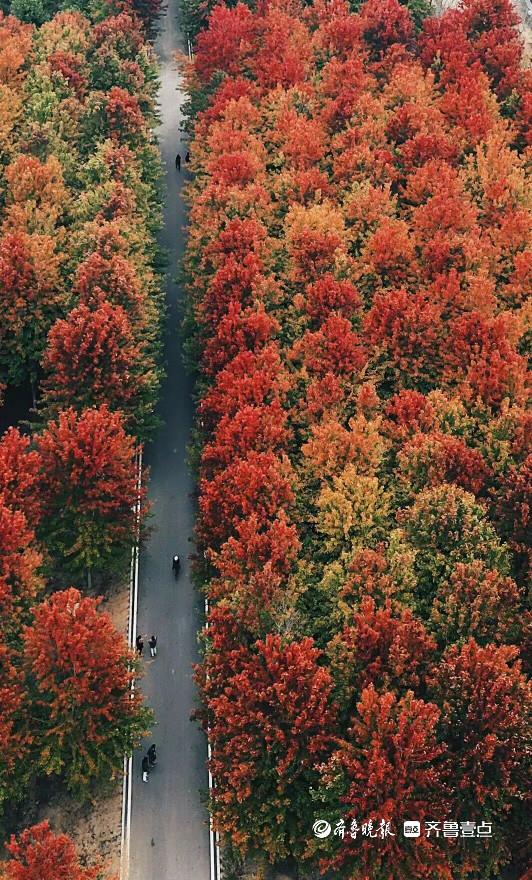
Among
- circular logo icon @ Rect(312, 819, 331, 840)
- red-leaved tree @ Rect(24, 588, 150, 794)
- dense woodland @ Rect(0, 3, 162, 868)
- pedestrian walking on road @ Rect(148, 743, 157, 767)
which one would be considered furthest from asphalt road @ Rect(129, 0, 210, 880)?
circular logo icon @ Rect(312, 819, 331, 840)

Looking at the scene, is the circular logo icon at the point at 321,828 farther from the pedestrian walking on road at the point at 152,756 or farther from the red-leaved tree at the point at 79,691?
the pedestrian walking on road at the point at 152,756

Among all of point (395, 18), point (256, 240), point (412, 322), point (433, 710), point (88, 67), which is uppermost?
point (395, 18)

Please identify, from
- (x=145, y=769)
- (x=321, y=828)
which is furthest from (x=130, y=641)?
(x=321, y=828)

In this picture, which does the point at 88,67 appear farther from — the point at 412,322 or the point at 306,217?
the point at 412,322

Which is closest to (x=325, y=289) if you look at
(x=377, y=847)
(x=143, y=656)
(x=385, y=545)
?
(x=385, y=545)

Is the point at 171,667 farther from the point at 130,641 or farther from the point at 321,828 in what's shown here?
the point at 321,828

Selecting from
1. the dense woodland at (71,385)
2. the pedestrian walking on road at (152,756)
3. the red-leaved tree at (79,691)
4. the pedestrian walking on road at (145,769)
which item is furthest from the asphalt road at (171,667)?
the red-leaved tree at (79,691)
